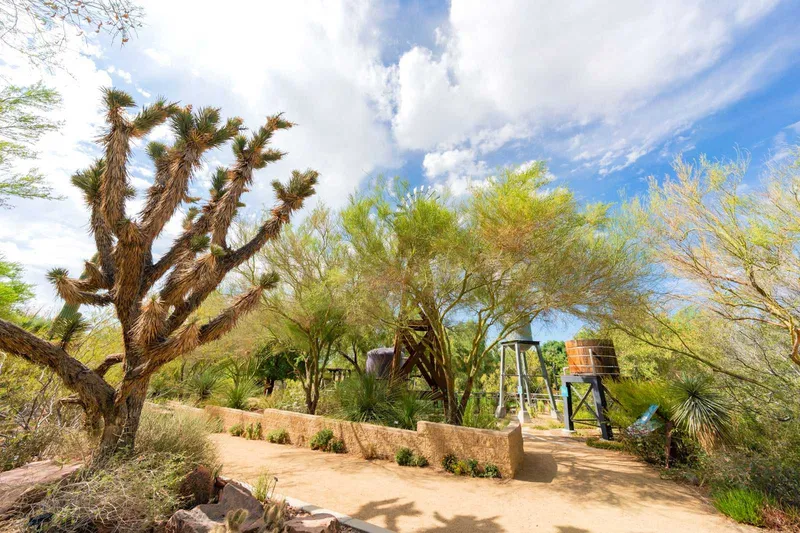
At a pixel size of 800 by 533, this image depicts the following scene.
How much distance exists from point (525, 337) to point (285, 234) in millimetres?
10133

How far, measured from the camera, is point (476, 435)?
6.31m

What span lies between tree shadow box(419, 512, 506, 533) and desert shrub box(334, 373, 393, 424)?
3.74 metres

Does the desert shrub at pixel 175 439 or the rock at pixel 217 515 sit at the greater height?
the desert shrub at pixel 175 439

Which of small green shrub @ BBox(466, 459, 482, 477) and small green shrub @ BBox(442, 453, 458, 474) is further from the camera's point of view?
small green shrub @ BBox(442, 453, 458, 474)

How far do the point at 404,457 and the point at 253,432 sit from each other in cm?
509

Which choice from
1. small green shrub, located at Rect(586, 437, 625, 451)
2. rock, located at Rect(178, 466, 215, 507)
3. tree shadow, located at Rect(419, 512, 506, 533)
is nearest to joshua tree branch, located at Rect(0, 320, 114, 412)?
rock, located at Rect(178, 466, 215, 507)

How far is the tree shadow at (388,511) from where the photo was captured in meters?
4.22

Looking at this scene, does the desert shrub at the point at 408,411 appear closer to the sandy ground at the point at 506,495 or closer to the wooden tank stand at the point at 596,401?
the sandy ground at the point at 506,495

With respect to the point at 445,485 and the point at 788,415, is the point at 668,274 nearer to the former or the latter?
the point at 788,415

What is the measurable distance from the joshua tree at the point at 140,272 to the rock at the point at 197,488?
3.08 feet

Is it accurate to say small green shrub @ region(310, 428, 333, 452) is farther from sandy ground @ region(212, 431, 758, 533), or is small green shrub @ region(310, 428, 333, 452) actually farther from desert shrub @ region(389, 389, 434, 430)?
desert shrub @ region(389, 389, 434, 430)

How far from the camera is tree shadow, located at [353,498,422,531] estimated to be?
422 cm

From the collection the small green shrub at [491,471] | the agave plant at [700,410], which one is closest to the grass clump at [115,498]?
the small green shrub at [491,471]

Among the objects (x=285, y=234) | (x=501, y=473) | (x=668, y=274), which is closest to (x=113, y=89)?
(x=285, y=234)
